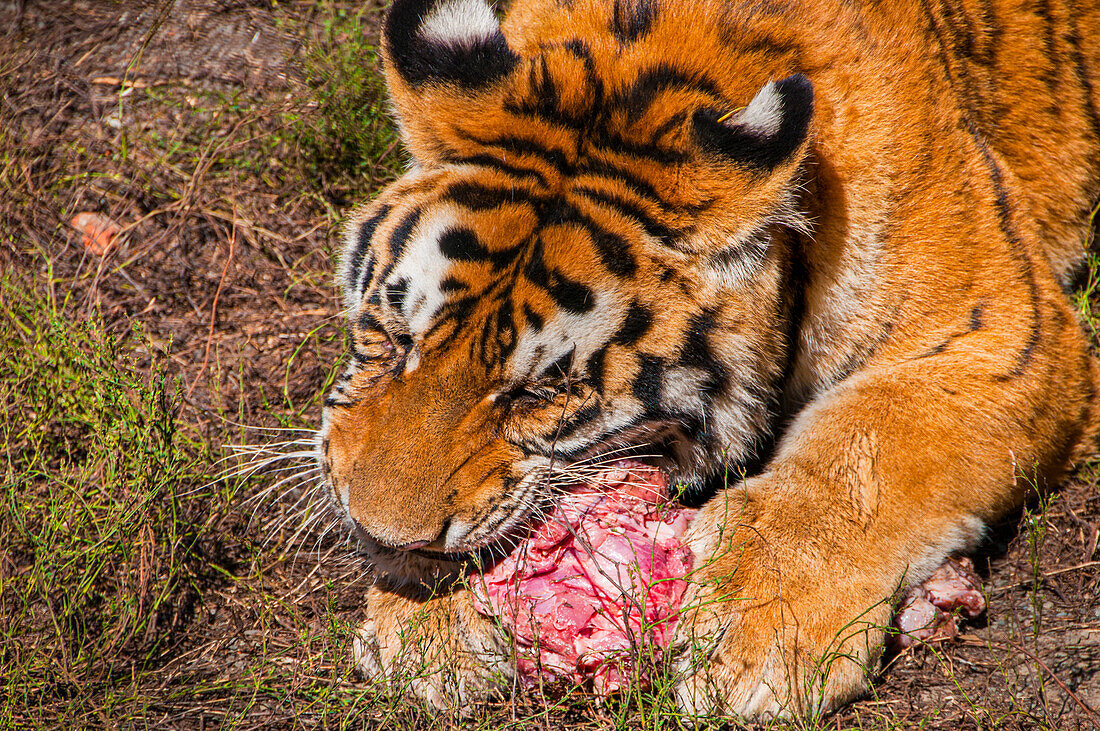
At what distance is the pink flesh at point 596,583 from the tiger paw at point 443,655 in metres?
0.07

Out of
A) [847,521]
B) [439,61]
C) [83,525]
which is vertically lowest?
[83,525]

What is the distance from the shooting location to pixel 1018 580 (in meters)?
2.59

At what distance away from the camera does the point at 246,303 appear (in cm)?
360

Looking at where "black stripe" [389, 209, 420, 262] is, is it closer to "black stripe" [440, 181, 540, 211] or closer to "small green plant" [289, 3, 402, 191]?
"black stripe" [440, 181, 540, 211]

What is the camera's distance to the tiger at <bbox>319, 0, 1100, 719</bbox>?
82.7 inches

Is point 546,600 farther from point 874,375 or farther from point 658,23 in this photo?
point 658,23

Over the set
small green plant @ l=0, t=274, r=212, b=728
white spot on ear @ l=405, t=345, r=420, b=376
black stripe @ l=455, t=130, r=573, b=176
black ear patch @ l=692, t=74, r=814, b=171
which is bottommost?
small green plant @ l=0, t=274, r=212, b=728

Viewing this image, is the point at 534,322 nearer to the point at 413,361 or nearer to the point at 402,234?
the point at 413,361

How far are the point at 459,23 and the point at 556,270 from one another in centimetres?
71

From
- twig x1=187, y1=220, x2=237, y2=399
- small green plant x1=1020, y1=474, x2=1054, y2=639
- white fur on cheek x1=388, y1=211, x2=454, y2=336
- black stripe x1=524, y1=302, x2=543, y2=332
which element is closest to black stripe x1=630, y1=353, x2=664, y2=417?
black stripe x1=524, y1=302, x2=543, y2=332

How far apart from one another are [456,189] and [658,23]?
699mm

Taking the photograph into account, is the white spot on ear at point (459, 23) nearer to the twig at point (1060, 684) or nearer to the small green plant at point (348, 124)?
the small green plant at point (348, 124)

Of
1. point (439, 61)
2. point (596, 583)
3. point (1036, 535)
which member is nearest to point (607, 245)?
point (439, 61)

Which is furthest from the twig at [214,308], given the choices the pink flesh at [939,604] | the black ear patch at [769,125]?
the pink flesh at [939,604]
